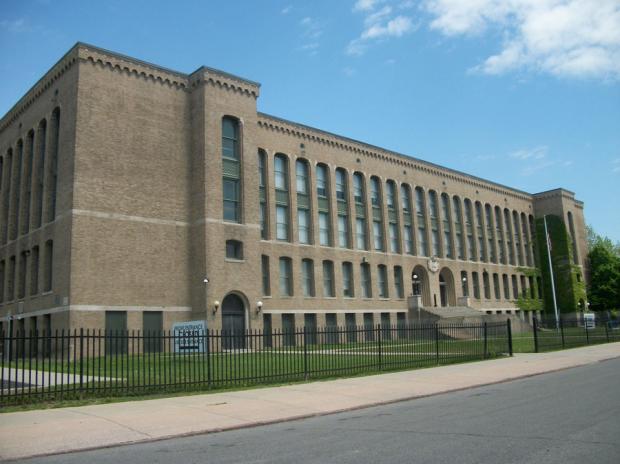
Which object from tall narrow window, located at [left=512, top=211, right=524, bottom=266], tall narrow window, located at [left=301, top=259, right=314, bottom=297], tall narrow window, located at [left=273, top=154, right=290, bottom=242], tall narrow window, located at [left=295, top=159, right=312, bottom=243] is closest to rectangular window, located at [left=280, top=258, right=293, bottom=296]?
tall narrow window, located at [left=301, top=259, right=314, bottom=297]

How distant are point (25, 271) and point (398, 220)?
31.0 m

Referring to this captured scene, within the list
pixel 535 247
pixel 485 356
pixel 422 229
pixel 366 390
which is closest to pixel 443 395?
pixel 366 390

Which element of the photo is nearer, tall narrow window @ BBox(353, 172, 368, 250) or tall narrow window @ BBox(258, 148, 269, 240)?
tall narrow window @ BBox(258, 148, 269, 240)

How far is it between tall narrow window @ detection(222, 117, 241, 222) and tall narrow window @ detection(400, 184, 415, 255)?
20234 millimetres

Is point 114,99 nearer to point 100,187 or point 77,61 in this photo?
point 77,61

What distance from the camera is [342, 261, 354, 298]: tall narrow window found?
47228 millimetres

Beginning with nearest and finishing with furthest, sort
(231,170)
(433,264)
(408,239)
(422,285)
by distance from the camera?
1. (231,170)
2. (408,239)
3. (422,285)
4. (433,264)

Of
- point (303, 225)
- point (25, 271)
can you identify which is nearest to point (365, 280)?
point (303, 225)

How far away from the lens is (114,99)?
3450cm

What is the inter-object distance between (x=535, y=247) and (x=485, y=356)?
50.4m

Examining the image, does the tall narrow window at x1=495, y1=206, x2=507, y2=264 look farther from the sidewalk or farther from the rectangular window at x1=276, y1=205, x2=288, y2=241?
the sidewalk

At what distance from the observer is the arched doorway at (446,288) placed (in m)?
57.3

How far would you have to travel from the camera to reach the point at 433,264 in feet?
180

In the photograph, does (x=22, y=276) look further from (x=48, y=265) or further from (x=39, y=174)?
(x=39, y=174)
